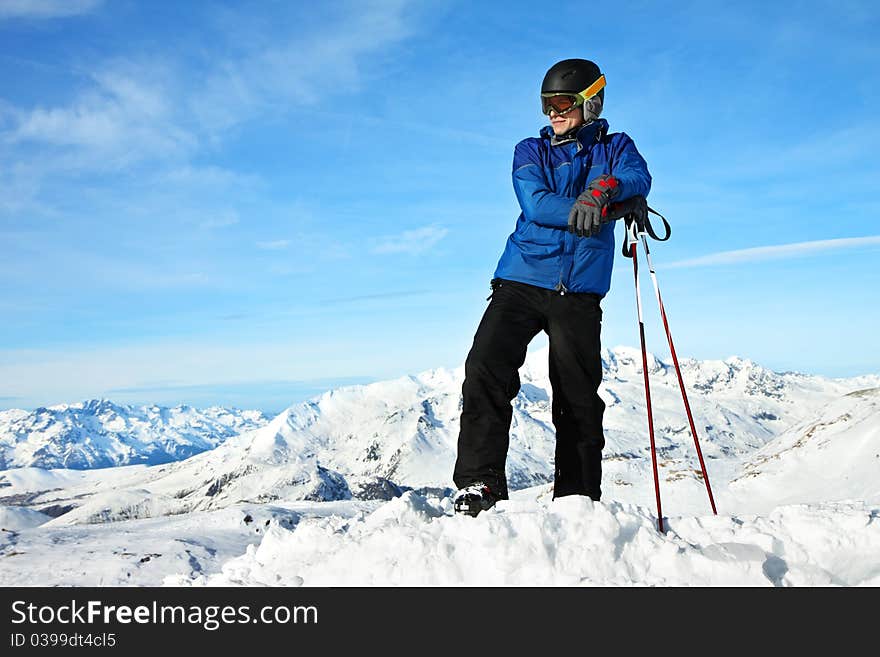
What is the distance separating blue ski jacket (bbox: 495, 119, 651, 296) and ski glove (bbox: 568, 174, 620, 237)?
0.68 feet

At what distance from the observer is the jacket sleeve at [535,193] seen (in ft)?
19.6

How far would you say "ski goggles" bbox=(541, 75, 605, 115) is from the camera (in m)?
6.45

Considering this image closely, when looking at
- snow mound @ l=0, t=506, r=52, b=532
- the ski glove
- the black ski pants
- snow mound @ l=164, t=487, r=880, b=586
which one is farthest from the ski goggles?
snow mound @ l=0, t=506, r=52, b=532

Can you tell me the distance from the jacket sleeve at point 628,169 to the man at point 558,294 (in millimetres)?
11

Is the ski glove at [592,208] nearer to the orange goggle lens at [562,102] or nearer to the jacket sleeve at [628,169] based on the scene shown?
the jacket sleeve at [628,169]

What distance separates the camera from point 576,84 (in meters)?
6.41

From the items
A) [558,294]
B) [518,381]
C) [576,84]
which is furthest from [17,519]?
[576,84]

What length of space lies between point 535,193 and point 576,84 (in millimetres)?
1143

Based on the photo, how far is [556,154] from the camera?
21.3 feet

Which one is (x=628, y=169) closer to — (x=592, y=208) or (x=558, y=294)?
(x=592, y=208)

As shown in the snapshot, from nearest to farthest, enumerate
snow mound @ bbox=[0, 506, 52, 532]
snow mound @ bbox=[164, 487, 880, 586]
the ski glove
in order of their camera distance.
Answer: snow mound @ bbox=[164, 487, 880, 586] → the ski glove → snow mound @ bbox=[0, 506, 52, 532]

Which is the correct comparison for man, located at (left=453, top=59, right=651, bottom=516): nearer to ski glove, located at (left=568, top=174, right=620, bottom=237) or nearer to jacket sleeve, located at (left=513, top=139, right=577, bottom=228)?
jacket sleeve, located at (left=513, top=139, right=577, bottom=228)
